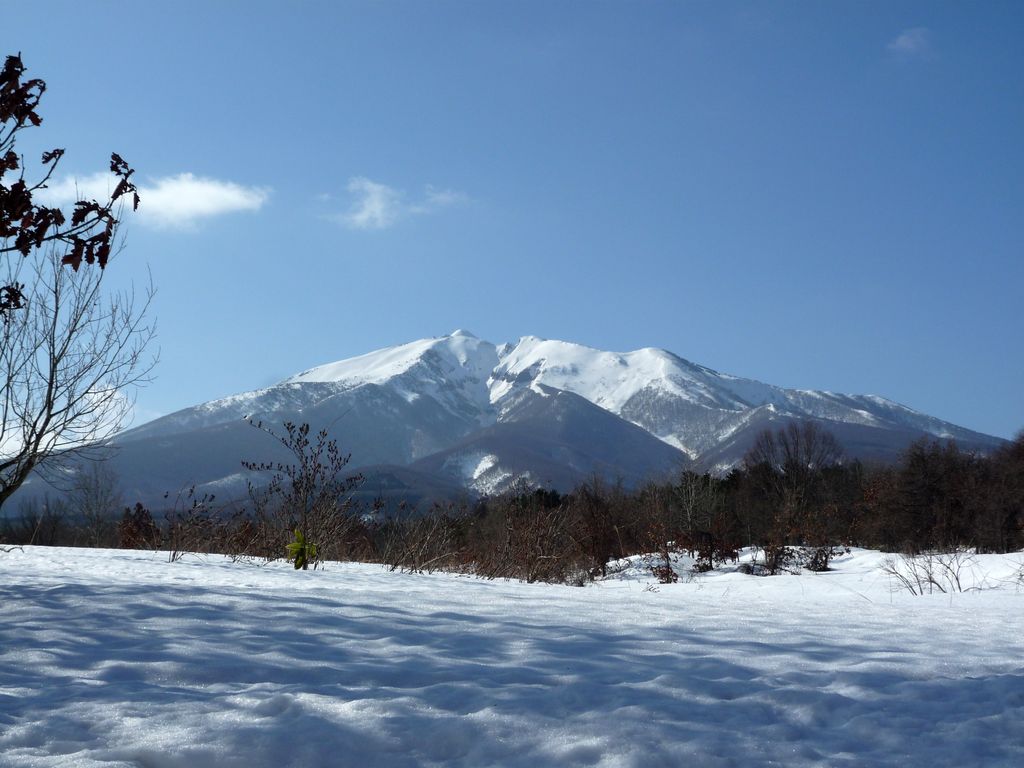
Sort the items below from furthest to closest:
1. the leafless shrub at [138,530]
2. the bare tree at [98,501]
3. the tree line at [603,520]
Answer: the bare tree at [98,501], the leafless shrub at [138,530], the tree line at [603,520]

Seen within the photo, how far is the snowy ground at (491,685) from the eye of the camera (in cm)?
221

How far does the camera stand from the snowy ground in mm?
2213

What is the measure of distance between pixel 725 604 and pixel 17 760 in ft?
14.4

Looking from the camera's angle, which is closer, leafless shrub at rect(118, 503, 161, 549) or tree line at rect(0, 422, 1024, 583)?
tree line at rect(0, 422, 1024, 583)

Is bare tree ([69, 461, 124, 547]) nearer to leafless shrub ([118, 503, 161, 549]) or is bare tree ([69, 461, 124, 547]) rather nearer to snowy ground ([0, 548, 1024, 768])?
leafless shrub ([118, 503, 161, 549])

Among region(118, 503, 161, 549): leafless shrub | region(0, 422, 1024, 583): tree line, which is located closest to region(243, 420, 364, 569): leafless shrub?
region(0, 422, 1024, 583): tree line

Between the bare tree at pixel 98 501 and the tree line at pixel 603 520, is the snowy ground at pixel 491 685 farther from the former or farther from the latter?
the bare tree at pixel 98 501

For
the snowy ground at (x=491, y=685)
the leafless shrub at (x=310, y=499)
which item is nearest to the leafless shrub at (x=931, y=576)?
the snowy ground at (x=491, y=685)

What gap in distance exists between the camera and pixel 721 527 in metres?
21.2

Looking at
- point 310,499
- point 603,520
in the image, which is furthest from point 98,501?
point 310,499

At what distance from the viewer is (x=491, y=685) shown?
9.18ft

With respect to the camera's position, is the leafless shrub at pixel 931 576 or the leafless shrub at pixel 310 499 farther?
the leafless shrub at pixel 310 499

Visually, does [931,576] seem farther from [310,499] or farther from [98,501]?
[98,501]

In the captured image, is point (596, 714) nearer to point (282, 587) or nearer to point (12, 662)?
point (12, 662)
